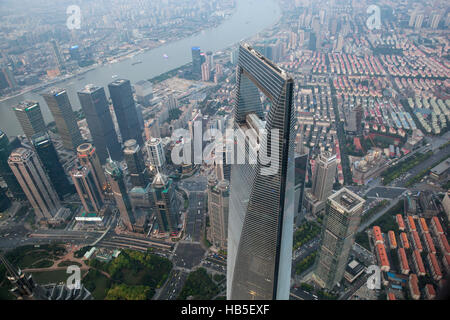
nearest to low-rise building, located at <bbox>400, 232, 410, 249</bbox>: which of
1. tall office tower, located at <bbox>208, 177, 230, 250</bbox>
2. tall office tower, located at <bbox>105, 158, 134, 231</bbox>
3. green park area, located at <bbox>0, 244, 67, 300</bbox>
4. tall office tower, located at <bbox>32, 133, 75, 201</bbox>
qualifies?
tall office tower, located at <bbox>208, 177, 230, 250</bbox>

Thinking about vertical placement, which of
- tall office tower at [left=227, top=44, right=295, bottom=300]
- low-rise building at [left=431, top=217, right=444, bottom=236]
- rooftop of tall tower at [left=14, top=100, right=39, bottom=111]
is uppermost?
tall office tower at [left=227, top=44, right=295, bottom=300]

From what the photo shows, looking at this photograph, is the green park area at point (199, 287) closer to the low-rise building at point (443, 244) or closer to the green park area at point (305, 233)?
the green park area at point (305, 233)

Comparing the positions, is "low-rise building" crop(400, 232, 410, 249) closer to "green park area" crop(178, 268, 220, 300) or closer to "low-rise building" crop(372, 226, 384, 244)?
"low-rise building" crop(372, 226, 384, 244)

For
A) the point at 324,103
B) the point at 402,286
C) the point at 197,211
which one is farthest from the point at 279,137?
the point at 324,103

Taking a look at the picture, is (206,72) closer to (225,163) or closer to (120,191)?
(225,163)

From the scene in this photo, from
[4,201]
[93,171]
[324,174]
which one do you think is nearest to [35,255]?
[93,171]

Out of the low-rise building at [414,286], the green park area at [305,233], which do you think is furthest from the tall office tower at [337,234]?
the low-rise building at [414,286]
